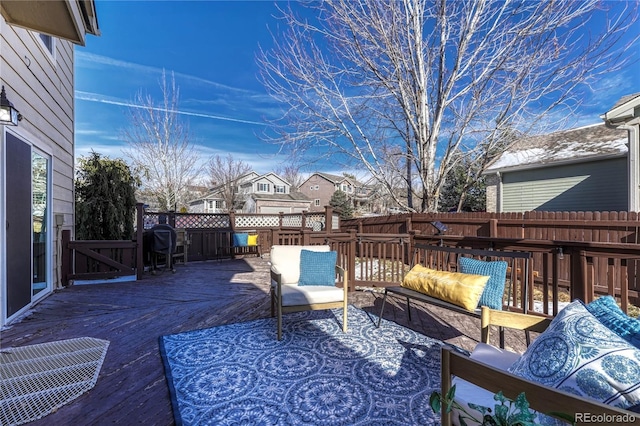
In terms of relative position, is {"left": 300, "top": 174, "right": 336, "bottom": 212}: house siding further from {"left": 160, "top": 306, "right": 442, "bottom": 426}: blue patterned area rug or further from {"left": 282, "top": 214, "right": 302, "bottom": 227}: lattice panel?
{"left": 160, "top": 306, "right": 442, "bottom": 426}: blue patterned area rug

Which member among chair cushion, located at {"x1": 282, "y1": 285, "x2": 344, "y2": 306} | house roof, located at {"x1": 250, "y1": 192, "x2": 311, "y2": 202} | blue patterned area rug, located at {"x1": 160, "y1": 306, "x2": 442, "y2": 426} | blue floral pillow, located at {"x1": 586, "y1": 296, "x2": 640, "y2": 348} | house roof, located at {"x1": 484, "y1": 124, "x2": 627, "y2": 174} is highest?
house roof, located at {"x1": 484, "y1": 124, "x2": 627, "y2": 174}

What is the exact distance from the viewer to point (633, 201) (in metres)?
6.37

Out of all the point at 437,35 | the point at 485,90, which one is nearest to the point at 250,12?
the point at 437,35

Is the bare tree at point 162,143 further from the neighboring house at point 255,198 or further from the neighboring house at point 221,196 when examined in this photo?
the neighboring house at point 255,198

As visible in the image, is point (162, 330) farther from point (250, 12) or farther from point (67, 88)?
point (250, 12)

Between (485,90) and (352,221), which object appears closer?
(485,90)

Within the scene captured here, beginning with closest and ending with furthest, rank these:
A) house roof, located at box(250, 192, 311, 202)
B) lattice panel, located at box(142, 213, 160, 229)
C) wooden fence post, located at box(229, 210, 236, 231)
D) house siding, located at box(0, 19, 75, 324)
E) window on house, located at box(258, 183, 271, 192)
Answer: house siding, located at box(0, 19, 75, 324)
lattice panel, located at box(142, 213, 160, 229)
wooden fence post, located at box(229, 210, 236, 231)
house roof, located at box(250, 192, 311, 202)
window on house, located at box(258, 183, 271, 192)

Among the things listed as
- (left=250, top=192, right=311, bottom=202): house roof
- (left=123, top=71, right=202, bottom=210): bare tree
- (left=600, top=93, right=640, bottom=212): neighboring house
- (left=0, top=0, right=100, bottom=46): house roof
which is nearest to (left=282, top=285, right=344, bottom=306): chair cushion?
(left=0, top=0, right=100, bottom=46): house roof

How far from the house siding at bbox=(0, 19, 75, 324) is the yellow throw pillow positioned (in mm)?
4475

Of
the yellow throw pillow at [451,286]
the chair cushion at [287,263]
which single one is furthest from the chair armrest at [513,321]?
the chair cushion at [287,263]

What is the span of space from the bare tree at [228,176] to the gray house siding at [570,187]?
18295 millimetres

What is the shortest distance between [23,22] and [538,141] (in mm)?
13189

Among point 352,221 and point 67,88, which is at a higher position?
→ point 67,88

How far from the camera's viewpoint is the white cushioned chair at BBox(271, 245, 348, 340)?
10.4 feet
